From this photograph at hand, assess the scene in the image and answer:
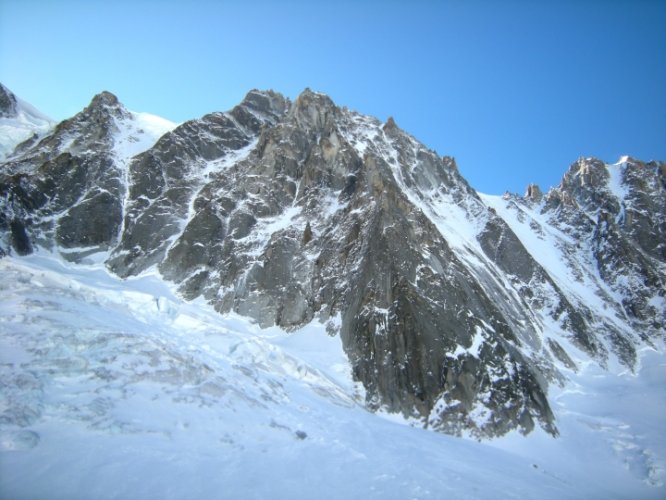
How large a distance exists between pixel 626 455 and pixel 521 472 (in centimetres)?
1556

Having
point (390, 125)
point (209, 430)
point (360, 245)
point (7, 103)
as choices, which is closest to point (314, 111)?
point (390, 125)

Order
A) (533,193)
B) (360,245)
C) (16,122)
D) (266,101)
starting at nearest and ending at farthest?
(360,245), (16,122), (266,101), (533,193)

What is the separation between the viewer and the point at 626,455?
32062 mm

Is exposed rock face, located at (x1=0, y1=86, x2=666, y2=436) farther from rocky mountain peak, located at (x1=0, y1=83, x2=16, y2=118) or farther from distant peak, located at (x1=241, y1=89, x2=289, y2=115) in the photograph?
rocky mountain peak, located at (x1=0, y1=83, x2=16, y2=118)

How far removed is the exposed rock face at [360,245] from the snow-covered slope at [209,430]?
5.02 meters

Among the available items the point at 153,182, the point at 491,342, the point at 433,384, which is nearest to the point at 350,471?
the point at 433,384

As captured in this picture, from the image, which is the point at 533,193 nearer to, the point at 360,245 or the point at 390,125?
the point at 390,125

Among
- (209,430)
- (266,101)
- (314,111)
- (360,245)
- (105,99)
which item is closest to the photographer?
(209,430)

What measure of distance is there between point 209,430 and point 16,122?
9593cm

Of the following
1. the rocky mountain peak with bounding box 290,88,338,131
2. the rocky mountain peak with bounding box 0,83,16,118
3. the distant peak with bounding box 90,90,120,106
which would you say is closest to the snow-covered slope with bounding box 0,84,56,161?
the rocky mountain peak with bounding box 0,83,16,118

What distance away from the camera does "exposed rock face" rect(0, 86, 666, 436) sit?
114 feet

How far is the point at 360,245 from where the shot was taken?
45.4m

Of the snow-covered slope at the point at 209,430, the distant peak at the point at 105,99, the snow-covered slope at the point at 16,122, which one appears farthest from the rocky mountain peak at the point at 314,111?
the snow-covered slope at the point at 16,122

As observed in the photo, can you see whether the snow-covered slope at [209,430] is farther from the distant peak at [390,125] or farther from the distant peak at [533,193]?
the distant peak at [533,193]
